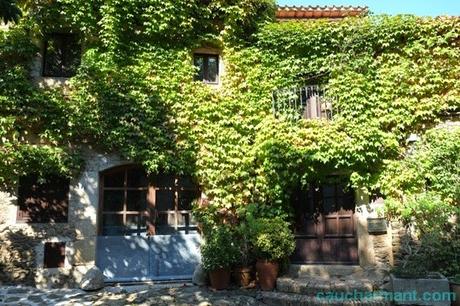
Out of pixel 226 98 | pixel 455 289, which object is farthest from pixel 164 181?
pixel 455 289

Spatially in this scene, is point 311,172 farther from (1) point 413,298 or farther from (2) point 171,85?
(2) point 171,85

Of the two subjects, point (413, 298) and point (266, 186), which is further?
point (266, 186)

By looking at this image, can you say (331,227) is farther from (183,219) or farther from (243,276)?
(183,219)

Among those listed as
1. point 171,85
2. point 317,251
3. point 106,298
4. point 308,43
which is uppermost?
point 308,43

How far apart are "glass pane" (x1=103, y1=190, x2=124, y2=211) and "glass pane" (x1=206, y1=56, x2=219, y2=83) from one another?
134 inches

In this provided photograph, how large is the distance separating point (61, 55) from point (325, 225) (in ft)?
23.5

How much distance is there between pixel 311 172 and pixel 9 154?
6309 millimetres

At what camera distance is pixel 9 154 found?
25.8 feet

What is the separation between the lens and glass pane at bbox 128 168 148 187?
8758 mm

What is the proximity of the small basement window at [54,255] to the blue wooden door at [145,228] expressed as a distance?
0.71m

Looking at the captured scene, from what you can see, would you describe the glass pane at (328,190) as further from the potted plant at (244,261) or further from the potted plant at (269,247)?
the potted plant at (244,261)

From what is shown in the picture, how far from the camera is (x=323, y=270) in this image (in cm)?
823

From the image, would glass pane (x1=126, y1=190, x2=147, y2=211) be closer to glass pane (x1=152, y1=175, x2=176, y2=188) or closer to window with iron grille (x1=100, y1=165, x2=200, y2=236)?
window with iron grille (x1=100, y1=165, x2=200, y2=236)

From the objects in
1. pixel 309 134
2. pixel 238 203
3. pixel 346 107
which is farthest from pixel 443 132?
pixel 238 203
